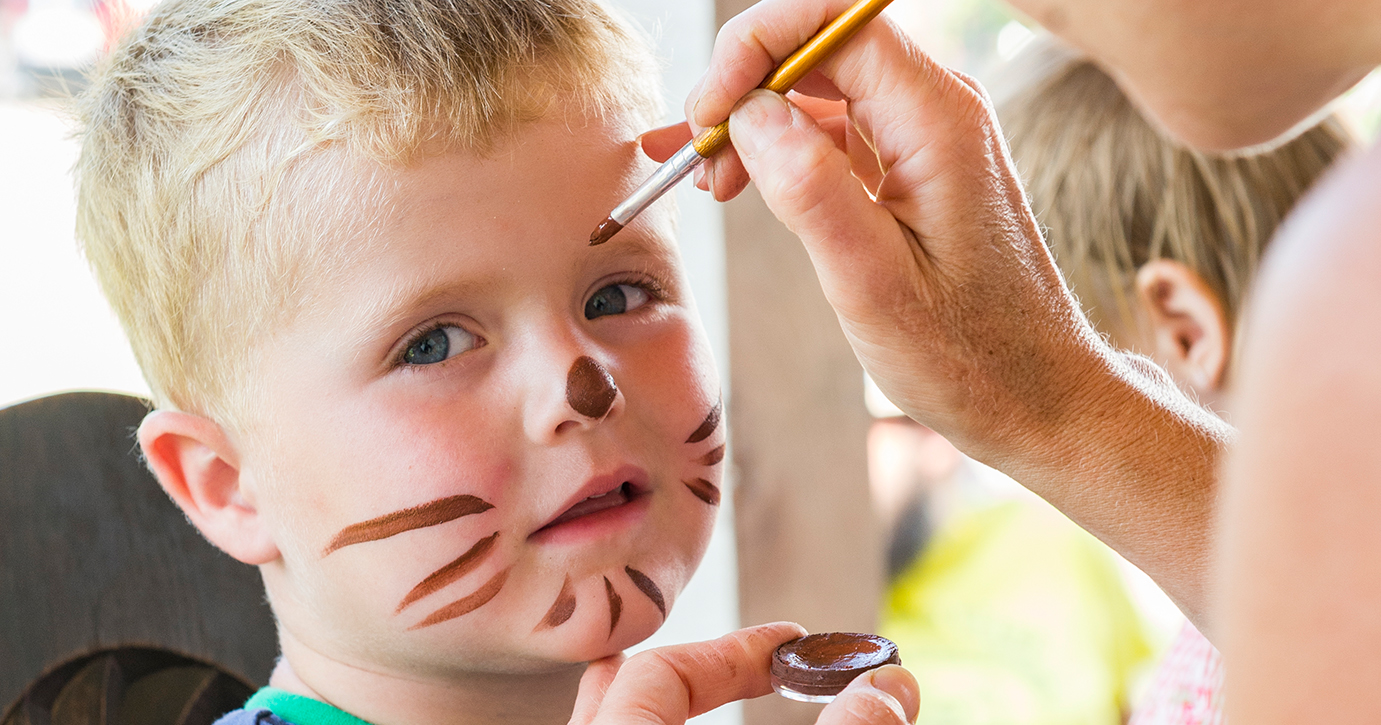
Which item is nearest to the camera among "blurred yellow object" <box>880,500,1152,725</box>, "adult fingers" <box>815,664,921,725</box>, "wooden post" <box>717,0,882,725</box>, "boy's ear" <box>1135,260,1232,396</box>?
"adult fingers" <box>815,664,921,725</box>

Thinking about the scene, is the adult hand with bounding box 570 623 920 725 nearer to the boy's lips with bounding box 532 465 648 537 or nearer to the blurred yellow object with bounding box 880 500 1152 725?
the boy's lips with bounding box 532 465 648 537

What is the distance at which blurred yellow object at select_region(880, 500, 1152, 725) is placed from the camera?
2.00 m

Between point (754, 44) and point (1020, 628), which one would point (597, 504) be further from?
point (1020, 628)

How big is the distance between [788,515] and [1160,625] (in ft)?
3.56

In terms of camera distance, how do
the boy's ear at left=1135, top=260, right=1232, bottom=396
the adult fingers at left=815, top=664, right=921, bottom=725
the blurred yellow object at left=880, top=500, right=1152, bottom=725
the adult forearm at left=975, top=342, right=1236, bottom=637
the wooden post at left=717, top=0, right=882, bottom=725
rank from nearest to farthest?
1. the adult fingers at left=815, top=664, right=921, bottom=725
2. the adult forearm at left=975, top=342, right=1236, bottom=637
3. the boy's ear at left=1135, top=260, right=1232, bottom=396
4. the wooden post at left=717, top=0, right=882, bottom=725
5. the blurred yellow object at left=880, top=500, right=1152, bottom=725

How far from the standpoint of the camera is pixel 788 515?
1593mm

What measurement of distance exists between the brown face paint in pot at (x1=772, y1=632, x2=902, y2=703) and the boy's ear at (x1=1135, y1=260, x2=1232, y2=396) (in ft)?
3.00

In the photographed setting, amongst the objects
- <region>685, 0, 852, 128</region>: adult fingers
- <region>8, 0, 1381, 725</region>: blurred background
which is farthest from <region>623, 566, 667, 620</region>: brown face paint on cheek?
<region>8, 0, 1381, 725</region>: blurred background

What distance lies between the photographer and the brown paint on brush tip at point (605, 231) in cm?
76

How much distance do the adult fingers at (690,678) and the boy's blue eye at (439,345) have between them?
0.80 feet

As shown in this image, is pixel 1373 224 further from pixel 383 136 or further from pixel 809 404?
pixel 809 404

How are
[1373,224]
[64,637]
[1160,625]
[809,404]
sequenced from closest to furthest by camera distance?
[1373,224] → [64,637] → [809,404] → [1160,625]

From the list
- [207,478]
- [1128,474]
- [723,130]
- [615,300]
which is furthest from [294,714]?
[1128,474]

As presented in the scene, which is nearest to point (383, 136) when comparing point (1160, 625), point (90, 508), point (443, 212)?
point (443, 212)
